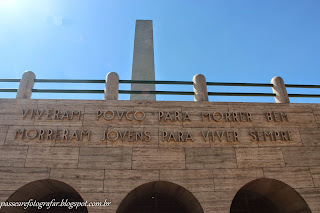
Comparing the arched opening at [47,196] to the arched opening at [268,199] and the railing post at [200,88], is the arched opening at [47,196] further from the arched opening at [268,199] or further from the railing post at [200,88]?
the arched opening at [268,199]

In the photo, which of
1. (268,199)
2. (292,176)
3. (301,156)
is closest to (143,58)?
(301,156)

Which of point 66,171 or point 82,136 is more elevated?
point 82,136

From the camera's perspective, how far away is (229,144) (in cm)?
921

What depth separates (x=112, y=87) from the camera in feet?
33.4

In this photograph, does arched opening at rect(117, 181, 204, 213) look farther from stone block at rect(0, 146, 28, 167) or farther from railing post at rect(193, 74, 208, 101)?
stone block at rect(0, 146, 28, 167)

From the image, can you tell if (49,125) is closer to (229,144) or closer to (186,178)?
(186,178)

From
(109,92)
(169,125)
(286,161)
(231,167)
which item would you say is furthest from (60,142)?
(286,161)

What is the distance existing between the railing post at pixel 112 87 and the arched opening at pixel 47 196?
373 cm

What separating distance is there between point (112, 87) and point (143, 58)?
690 cm

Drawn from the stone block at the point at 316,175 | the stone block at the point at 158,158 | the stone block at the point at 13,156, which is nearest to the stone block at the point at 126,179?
the stone block at the point at 158,158

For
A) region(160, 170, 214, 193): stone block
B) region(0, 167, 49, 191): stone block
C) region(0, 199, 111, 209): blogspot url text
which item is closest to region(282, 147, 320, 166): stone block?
region(160, 170, 214, 193): stone block

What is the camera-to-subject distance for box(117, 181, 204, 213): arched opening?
348 inches

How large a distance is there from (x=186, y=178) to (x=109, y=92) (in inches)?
182

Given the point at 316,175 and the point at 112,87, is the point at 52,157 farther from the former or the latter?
the point at 316,175
